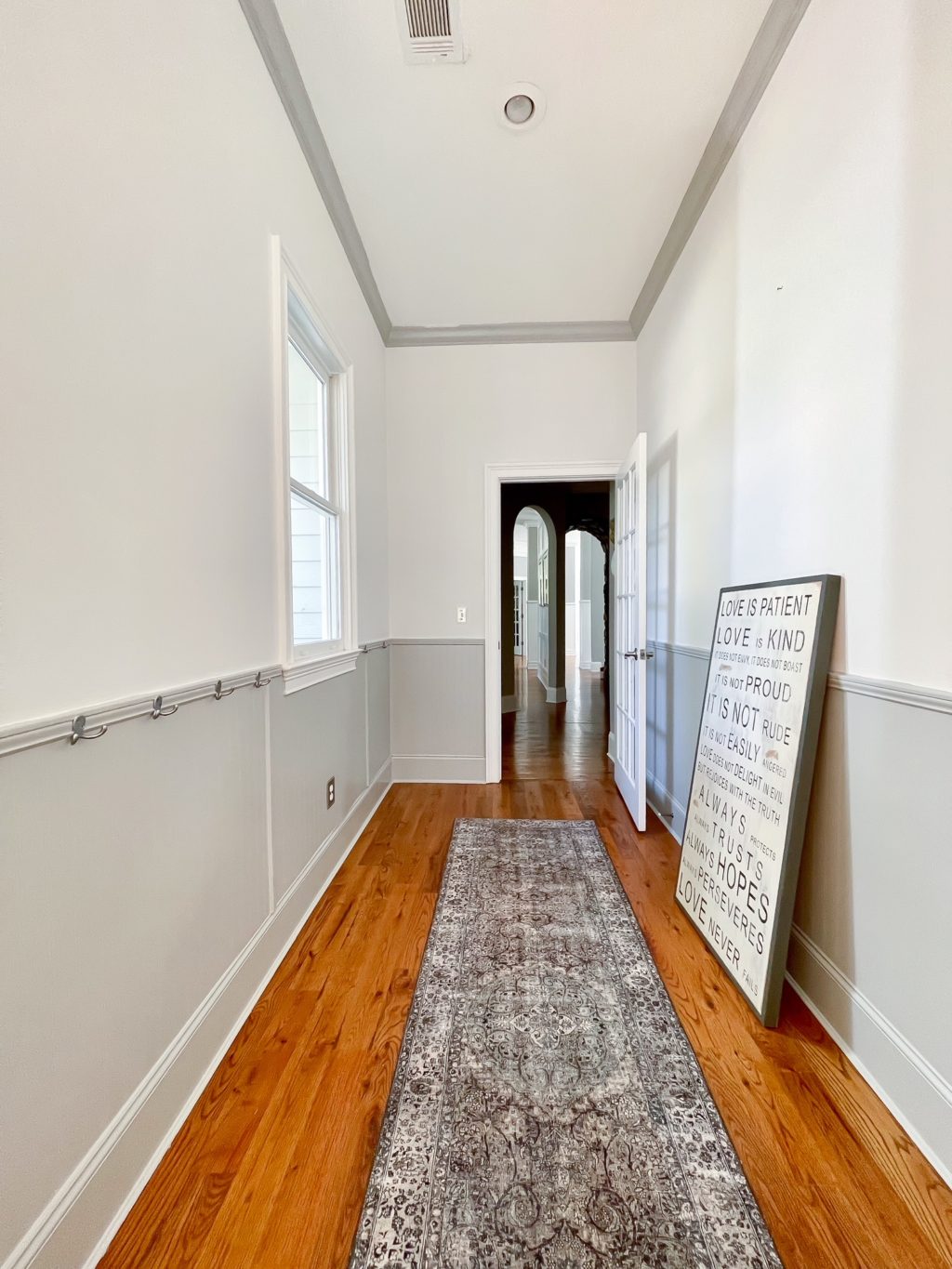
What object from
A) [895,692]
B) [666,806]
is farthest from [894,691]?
[666,806]

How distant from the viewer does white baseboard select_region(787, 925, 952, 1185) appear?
1.08m

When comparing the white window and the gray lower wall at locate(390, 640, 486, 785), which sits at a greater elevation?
the white window

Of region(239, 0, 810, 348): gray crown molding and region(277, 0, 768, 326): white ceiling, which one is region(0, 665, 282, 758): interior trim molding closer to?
region(239, 0, 810, 348): gray crown molding

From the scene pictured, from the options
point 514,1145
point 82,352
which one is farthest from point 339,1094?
point 82,352

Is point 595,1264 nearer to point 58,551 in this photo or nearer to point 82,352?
point 58,551

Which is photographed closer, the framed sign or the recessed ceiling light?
the framed sign

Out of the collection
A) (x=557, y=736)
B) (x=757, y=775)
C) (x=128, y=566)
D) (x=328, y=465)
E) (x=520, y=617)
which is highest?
(x=328, y=465)

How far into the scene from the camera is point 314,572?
2.46 m

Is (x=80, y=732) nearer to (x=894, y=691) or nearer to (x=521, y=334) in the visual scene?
(x=894, y=691)

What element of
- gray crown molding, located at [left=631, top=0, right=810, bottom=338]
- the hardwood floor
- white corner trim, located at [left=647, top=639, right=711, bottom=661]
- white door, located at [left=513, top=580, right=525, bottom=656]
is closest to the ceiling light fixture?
gray crown molding, located at [left=631, top=0, right=810, bottom=338]

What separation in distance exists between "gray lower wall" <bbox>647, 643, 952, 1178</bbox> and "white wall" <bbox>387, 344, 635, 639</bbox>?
231cm

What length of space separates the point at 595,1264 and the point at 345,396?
2.87m

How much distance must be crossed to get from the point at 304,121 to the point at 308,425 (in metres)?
1.00

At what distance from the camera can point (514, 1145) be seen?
1.11m
